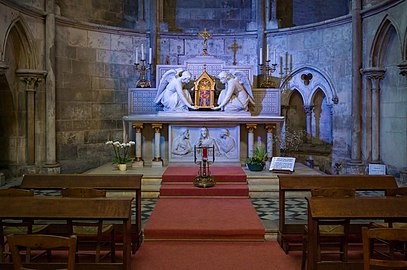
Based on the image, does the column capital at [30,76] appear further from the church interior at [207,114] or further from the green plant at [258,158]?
the green plant at [258,158]

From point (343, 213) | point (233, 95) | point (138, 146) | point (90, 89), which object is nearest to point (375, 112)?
point (233, 95)

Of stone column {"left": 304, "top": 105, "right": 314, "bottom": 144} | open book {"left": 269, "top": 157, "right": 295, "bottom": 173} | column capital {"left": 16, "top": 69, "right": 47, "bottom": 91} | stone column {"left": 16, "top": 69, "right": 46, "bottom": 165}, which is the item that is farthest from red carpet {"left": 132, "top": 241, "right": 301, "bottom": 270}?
stone column {"left": 304, "top": 105, "right": 314, "bottom": 144}

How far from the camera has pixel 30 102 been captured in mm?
10859

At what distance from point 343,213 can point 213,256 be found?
1.77 m

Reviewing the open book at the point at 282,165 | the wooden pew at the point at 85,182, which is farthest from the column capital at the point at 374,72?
the wooden pew at the point at 85,182

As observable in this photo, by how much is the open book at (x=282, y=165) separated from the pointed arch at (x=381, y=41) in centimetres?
330

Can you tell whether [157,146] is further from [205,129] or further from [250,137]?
[250,137]

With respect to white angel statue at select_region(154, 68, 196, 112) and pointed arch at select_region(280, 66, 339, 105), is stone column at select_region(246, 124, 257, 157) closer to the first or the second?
white angel statue at select_region(154, 68, 196, 112)

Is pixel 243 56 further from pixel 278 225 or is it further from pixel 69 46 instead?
pixel 278 225

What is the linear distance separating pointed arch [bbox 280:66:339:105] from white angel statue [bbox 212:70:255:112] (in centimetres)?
265

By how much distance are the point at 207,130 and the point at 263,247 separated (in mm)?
5082

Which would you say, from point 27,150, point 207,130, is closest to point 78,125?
point 27,150

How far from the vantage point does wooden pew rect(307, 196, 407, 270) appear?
15.4 ft

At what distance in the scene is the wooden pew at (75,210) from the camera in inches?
181
